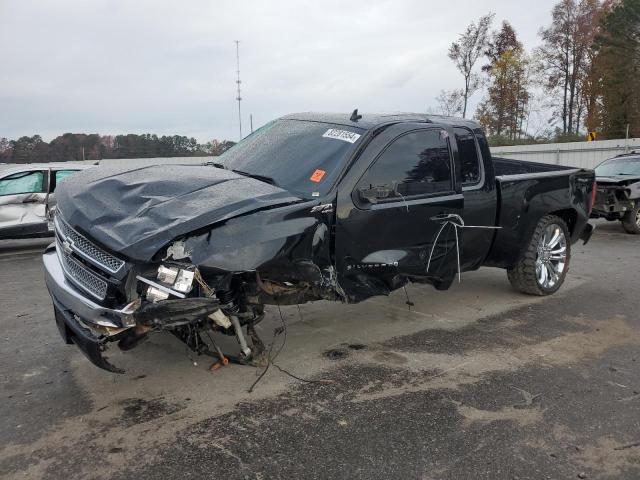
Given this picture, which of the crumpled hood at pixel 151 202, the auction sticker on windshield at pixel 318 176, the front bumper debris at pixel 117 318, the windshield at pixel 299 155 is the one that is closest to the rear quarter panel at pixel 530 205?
the windshield at pixel 299 155

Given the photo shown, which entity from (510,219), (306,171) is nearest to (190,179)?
(306,171)

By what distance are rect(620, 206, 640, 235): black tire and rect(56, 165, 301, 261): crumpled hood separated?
10.0m

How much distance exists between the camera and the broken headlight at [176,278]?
10.6 ft

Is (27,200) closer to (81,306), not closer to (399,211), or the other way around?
(81,306)

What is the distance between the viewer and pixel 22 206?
9.80 meters

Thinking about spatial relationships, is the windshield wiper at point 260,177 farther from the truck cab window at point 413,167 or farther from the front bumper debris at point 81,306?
the front bumper debris at point 81,306

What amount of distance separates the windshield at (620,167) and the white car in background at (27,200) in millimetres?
11198

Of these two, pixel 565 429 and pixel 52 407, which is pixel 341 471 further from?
pixel 52 407

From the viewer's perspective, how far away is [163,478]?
2.78m

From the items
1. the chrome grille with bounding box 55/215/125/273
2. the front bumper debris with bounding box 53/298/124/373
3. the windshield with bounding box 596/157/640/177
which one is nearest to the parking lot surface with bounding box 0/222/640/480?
the front bumper debris with bounding box 53/298/124/373

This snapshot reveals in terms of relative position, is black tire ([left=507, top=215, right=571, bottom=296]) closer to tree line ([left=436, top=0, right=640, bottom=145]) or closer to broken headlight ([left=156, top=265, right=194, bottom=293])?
broken headlight ([left=156, top=265, right=194, bottom=293])

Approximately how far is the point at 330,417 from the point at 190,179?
2.01 metres

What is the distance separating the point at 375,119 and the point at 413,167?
0.56 meters

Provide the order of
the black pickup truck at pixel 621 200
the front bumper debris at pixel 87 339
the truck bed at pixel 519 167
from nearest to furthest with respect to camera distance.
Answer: the front bumper debris at pixel 87 339, the truck bed at pixel 519 167, the black pickup truck at pixel 621 200
